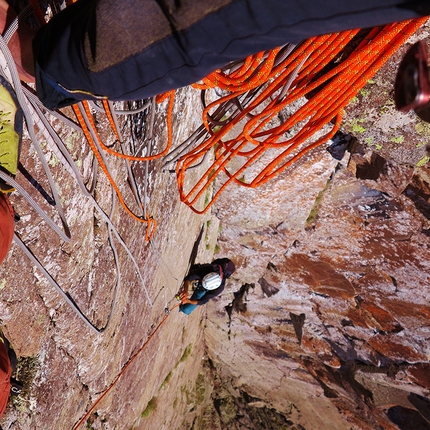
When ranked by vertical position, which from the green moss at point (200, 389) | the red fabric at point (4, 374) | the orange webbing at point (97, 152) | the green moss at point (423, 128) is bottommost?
the green moss at point (200, 389)

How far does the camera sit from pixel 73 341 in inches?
101

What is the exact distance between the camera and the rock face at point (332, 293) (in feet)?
12.7

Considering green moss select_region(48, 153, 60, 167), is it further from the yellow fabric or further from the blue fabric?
the blue fabric

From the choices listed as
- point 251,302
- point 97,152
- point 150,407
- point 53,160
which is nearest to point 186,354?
point 150,407

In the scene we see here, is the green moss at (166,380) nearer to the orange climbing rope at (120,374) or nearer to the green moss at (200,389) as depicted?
the orange climbing rope at (120,374)

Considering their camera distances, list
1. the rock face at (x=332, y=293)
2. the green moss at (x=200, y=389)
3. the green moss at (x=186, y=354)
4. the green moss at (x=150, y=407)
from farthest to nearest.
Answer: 1. the green moss at (x=200, y=389)
2. the green moss at (x=186, y=354)
3. the green moss at (x=150, y=407)
4. the rock face at (x=332, y=293)

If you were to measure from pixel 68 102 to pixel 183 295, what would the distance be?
365cm

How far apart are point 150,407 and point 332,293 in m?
3.08

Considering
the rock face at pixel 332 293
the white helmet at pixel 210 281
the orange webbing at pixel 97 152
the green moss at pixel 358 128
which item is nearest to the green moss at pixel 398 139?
the green moss at pixel 358 128

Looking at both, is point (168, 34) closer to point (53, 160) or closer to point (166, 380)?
point (53, 160)

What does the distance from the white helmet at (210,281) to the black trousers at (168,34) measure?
378 cm

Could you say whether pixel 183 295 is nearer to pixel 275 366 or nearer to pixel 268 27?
pixel 275 366

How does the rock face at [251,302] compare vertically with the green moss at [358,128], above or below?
below

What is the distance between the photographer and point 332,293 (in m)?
5.21
